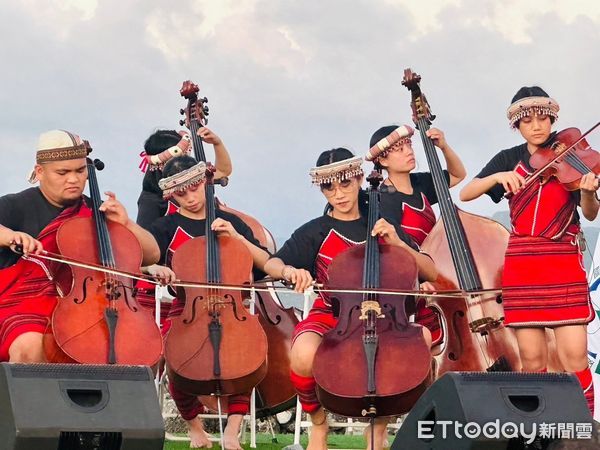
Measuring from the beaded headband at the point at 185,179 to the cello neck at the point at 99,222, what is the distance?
74 centimetres

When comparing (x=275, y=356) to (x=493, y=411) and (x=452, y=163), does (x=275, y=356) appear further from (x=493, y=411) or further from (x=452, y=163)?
(x=493, y=411)

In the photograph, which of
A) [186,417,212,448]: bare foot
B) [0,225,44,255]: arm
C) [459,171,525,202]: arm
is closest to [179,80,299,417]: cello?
[186,417,212,448]: bare foot

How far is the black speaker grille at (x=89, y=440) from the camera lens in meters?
3.88

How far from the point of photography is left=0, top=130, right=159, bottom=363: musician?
5168 millimetres

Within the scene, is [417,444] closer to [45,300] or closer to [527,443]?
[527,443]

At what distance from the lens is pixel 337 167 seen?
568 cm

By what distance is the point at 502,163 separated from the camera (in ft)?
19.3

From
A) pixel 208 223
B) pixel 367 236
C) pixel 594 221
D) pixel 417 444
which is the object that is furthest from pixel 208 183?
pixel 417 444

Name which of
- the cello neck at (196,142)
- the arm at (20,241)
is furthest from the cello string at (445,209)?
the arm at (20,241)

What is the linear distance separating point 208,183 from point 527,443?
8.81 ft

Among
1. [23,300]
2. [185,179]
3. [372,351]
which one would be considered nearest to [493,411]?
[372,351]

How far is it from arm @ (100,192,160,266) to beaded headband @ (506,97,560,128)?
5.68 feet

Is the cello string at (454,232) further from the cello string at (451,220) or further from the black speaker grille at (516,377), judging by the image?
the black speaker grille at (516,377)

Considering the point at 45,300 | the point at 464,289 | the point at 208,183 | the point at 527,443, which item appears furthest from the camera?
the point at 208,183
